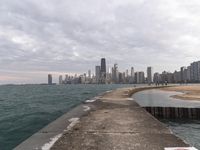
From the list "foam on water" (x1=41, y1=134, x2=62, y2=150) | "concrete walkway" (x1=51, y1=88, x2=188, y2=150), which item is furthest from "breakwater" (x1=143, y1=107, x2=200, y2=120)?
"foam on water" (x1=41, y1=134, x2=62, y2=150)

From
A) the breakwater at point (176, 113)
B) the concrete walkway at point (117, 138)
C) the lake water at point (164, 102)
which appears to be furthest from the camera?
the lake water at point (164, 102)

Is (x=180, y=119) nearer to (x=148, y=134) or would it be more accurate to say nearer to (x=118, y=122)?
(x=118, y=122)

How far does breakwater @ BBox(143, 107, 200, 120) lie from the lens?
2936 cm

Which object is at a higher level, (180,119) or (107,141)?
(107,141)

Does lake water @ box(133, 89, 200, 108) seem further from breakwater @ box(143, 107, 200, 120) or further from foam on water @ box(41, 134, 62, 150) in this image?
foam on water @ box(41, 134, 62, 150)

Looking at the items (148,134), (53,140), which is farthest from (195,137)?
(53,140)

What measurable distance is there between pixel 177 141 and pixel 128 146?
85.8 inches

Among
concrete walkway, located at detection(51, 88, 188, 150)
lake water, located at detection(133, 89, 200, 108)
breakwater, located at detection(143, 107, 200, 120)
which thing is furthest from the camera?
lake water, located at detection(133, 89, 200, 108)

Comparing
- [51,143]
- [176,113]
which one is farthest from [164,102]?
[51,143]

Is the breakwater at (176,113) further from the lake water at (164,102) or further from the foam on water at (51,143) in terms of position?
the foam on water at (51,143)

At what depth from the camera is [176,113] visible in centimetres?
3000

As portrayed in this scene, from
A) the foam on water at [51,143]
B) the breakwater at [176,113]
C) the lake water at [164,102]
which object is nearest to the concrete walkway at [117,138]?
the foam on water at [51,143]

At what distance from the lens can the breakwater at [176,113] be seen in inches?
1156

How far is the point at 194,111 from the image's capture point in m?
29.5
